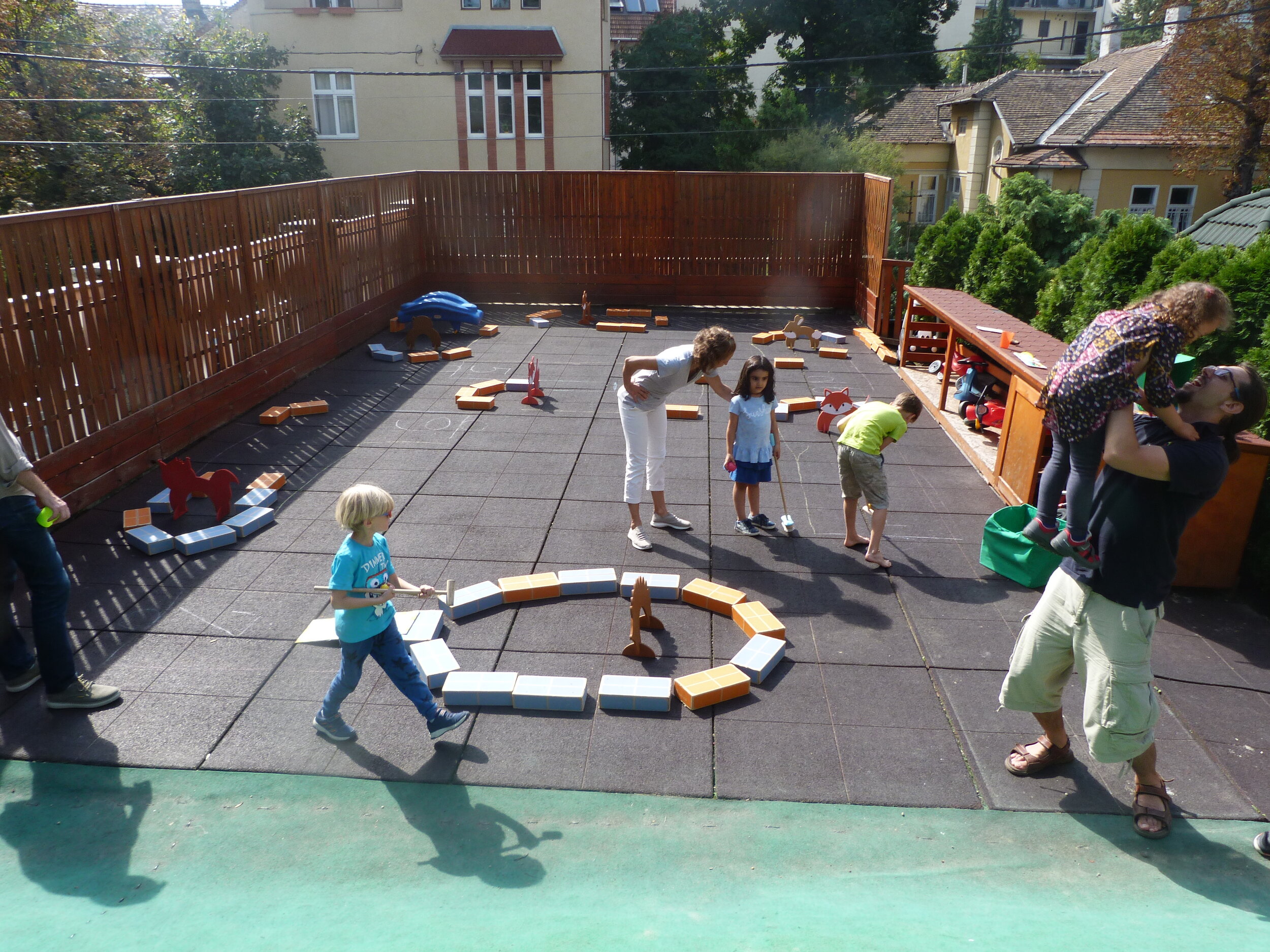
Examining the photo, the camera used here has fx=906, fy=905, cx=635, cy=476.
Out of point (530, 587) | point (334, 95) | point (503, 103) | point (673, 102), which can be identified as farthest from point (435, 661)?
point (673, 102)

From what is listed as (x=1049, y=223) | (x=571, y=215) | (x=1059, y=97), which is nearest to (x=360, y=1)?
(x=571, y=215)

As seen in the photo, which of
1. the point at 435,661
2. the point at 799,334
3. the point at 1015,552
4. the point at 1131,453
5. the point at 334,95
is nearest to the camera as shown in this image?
the point at 1131,453

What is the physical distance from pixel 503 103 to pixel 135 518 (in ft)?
93.9

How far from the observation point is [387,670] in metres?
4.68

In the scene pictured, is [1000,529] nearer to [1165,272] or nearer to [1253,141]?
[1165,272]

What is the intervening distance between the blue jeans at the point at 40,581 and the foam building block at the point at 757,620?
3947 millimetres

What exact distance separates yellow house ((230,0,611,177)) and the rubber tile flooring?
26.0 meters

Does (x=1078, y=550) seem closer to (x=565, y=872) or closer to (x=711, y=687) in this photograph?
(x=711, y=687)

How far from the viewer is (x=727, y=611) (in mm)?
6191

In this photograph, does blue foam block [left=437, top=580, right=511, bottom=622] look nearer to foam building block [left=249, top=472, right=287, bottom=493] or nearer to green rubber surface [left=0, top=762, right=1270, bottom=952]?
green rubber surface [left=0, top=762, right=1270, bottom=952]

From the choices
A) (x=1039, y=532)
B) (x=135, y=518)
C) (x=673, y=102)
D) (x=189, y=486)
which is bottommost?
(x=135, y=518)

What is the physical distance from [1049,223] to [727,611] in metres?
14.9

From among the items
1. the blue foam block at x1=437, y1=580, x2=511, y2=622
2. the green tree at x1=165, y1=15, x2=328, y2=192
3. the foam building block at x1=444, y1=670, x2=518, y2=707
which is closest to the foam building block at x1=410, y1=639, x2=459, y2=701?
the foam building block at x1=444, y1=670, x2=518, y2=707

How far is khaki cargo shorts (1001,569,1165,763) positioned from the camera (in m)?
3.98
